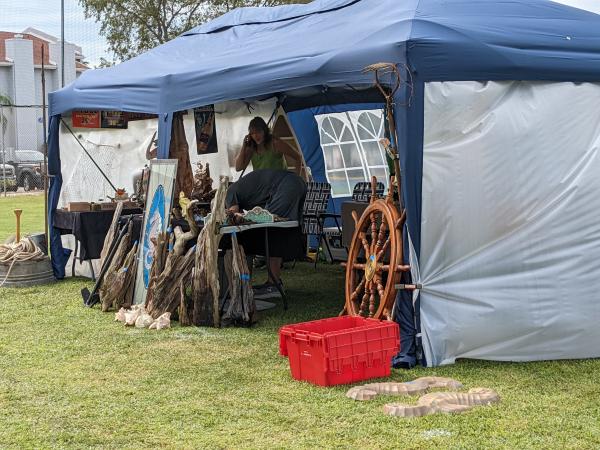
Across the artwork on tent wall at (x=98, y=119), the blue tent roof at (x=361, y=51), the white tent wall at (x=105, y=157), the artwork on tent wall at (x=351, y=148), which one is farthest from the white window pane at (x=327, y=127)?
the artwork on tent wall at (x=98, y=119)

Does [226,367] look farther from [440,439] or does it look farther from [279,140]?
[279,140]

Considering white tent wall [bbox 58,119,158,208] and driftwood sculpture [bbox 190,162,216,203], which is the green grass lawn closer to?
driftwood sculpture [bbox 190,162,216,203]

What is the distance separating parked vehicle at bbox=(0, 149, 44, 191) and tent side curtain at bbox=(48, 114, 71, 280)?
1675 centimetres

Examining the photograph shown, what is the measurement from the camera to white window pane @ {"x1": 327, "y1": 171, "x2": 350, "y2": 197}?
11352 millimetres

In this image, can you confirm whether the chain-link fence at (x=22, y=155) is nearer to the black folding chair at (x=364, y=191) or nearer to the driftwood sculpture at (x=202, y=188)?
the driftwood sculpture at (x=202, y=188)

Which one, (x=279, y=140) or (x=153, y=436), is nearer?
(x=153, y=436)

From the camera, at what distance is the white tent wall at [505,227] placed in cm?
605

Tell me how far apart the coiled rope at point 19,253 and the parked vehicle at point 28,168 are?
671 inches

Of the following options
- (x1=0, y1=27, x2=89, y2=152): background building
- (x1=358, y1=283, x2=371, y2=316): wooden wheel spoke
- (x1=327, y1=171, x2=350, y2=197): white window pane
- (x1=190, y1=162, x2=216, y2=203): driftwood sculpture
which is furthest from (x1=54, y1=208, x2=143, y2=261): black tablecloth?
(x1=0, y1=27, x2=89, y2=152): background building

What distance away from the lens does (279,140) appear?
11406 millimetres

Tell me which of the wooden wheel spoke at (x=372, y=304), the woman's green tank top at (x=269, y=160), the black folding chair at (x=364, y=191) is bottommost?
the wooden wheel spoke at (x=372, y=304)

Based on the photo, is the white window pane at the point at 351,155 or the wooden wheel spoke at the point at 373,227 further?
the white window pane at the point at 351,155

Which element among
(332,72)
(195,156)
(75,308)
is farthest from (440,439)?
(195,156)

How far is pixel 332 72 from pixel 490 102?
1092mm
